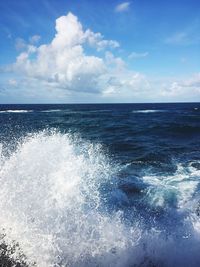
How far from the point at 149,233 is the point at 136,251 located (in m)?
0.76

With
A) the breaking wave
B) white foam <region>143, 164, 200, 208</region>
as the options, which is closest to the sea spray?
the breaking wave

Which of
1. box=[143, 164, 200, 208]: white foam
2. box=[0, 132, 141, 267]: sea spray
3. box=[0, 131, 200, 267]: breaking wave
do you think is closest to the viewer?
box=[0, 131, 200, 267]: breaking wave

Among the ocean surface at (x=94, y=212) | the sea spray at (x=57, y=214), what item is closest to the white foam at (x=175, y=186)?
the ocean surface at (x=94, y=212)

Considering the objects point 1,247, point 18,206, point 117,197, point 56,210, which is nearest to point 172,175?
point 117,197

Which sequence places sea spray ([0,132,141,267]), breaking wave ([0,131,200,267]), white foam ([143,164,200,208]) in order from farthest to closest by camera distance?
white foam ([143,164,200,208]) → sea spray ([0,132,141,267]) → breaking wave ([0,131,200,267])

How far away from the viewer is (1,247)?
6.96 m

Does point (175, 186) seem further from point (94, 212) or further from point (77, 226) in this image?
point (77, 226)

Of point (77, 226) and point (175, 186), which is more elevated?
point (77, 226)

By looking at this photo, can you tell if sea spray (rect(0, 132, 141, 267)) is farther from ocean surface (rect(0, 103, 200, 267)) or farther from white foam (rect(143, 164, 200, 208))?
white foam (rect(143, 164, 200, 208))

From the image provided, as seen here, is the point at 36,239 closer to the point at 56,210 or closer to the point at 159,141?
the point at 56,210

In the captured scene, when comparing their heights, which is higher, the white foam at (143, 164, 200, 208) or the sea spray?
the sea spray

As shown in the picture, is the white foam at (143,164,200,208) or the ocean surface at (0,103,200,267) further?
the white foam at (143,164,200,208)

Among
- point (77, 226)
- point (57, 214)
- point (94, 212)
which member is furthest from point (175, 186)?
point (57, 214)

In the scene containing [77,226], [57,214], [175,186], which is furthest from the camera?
[175,186]
